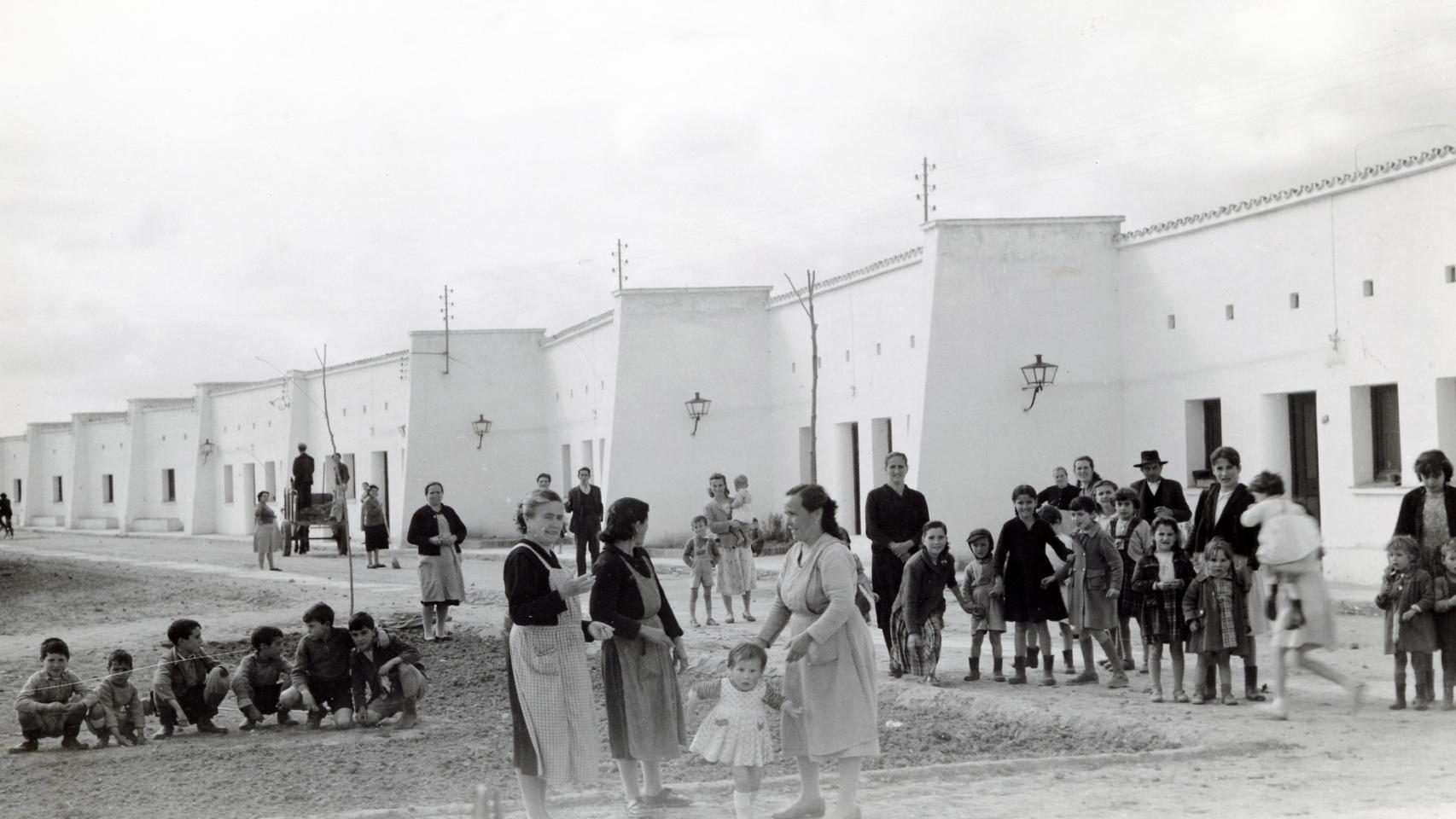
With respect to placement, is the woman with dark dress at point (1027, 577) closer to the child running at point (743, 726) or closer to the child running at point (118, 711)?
the child running at point (743, 726)

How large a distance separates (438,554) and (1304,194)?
10.4m

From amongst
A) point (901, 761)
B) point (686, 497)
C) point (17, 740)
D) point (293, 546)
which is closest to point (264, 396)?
point (293, 546)

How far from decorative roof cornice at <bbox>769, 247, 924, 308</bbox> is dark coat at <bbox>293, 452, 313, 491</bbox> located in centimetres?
1076

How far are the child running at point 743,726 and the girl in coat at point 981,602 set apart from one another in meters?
4.48

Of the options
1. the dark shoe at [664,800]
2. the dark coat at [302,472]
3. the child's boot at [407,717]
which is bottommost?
the child's boot at [407,717]

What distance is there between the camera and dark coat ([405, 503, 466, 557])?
12961mm

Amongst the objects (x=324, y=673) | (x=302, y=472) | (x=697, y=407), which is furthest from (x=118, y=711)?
(x=302, y=472)

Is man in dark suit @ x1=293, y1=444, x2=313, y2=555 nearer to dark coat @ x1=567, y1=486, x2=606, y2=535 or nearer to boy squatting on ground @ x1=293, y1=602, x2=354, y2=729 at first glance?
dark coat @ x1=567, y1=486, x2=606, y2=535

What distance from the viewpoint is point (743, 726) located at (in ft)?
20.2

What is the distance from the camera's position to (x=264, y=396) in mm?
42219

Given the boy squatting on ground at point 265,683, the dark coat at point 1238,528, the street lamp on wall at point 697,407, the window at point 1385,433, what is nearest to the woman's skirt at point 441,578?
the boy squatting on ground at point 265,683

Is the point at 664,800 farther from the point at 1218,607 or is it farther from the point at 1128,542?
the point at 1128,542

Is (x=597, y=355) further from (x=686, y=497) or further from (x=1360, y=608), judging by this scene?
(x=1360, y=608)

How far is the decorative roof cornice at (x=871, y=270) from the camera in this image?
69.0 feet
